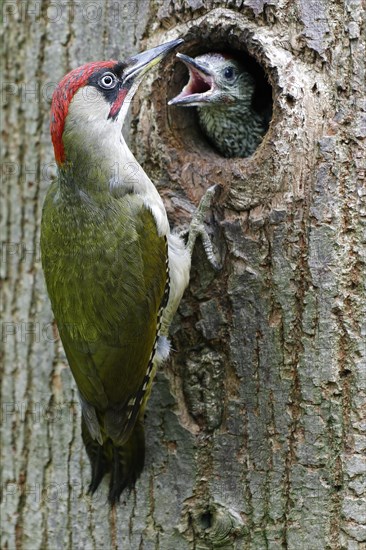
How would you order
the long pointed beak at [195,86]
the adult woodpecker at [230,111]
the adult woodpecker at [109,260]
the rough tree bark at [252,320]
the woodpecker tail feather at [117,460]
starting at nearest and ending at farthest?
the rough tree bark at [252,320] → the adult woodpecker at [109,260] → the woodpecker tail feather at [117,460] → the long pointed beak at [195,86] → the adult woodpecker at [230,111]

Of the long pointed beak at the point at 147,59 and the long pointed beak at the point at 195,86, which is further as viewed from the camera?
the long pointed beak at the point at 195,86

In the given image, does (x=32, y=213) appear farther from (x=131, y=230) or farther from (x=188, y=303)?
(x=188, y=303)

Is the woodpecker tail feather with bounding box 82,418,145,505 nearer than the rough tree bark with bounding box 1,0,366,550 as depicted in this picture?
No

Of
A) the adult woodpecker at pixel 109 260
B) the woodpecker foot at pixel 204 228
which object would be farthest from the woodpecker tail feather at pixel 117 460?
the woodpecker foot at pixel 204 228

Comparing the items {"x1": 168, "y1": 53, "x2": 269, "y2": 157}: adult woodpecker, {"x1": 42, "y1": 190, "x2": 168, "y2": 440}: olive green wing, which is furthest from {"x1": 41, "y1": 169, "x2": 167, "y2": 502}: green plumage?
{"x1": 168, "y1": 53, "x2": 269, "y2": 157}: adult woodpecker

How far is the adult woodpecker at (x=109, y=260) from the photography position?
3.57 meters

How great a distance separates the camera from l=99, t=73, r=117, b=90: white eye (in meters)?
3.60

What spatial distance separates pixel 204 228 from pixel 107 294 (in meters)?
0.54

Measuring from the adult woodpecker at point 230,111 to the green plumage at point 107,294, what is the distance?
2.92 ft

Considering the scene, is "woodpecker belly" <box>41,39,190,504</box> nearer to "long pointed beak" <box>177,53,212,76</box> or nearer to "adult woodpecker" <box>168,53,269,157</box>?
"long pointed beak" <box>177,53,212,76</box>

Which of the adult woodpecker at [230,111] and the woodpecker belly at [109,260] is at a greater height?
the adult woodpecker at [230,111]

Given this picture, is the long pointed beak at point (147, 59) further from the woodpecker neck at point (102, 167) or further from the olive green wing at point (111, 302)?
the olive green wing at point (111, 302)

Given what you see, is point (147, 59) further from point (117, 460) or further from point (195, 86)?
point (117, 460)

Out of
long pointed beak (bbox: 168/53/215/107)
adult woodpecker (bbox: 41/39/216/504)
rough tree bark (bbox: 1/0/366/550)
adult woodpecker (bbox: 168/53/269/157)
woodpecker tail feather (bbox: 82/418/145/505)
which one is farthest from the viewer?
adult woodpecker (bbox: 168/53/269/157)
